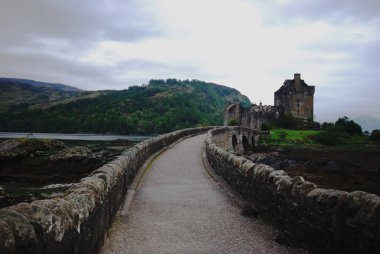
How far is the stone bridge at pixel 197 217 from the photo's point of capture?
3615 millimetres

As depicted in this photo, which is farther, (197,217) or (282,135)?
(282,135)

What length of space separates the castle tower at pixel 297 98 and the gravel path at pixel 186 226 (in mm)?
68206

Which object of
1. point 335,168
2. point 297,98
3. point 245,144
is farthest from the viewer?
point 297,98

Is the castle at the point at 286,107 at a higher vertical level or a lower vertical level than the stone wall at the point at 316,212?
higher

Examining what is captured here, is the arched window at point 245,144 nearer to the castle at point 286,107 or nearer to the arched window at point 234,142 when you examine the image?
the arched window at point 234,142

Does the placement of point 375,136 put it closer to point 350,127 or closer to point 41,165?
point 350,127

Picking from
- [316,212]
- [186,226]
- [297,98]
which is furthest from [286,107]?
[316,212]

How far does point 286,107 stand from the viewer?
7619 centimetres

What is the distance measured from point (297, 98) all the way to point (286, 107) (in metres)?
2.76

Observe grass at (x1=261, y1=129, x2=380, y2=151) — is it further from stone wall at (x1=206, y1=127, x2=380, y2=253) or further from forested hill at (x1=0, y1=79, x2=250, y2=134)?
forested hill at (x1=0, y1=79, x2=250, y2=134)

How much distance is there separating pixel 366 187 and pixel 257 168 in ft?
79.0

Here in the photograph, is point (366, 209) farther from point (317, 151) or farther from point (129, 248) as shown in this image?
point (317, 151)

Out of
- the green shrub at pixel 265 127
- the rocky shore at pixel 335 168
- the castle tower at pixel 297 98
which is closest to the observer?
the rocky shore at pixel 335 168

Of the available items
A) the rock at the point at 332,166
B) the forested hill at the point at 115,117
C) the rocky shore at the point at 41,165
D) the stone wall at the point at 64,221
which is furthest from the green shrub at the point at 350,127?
the stone wall at the point at 64,221
